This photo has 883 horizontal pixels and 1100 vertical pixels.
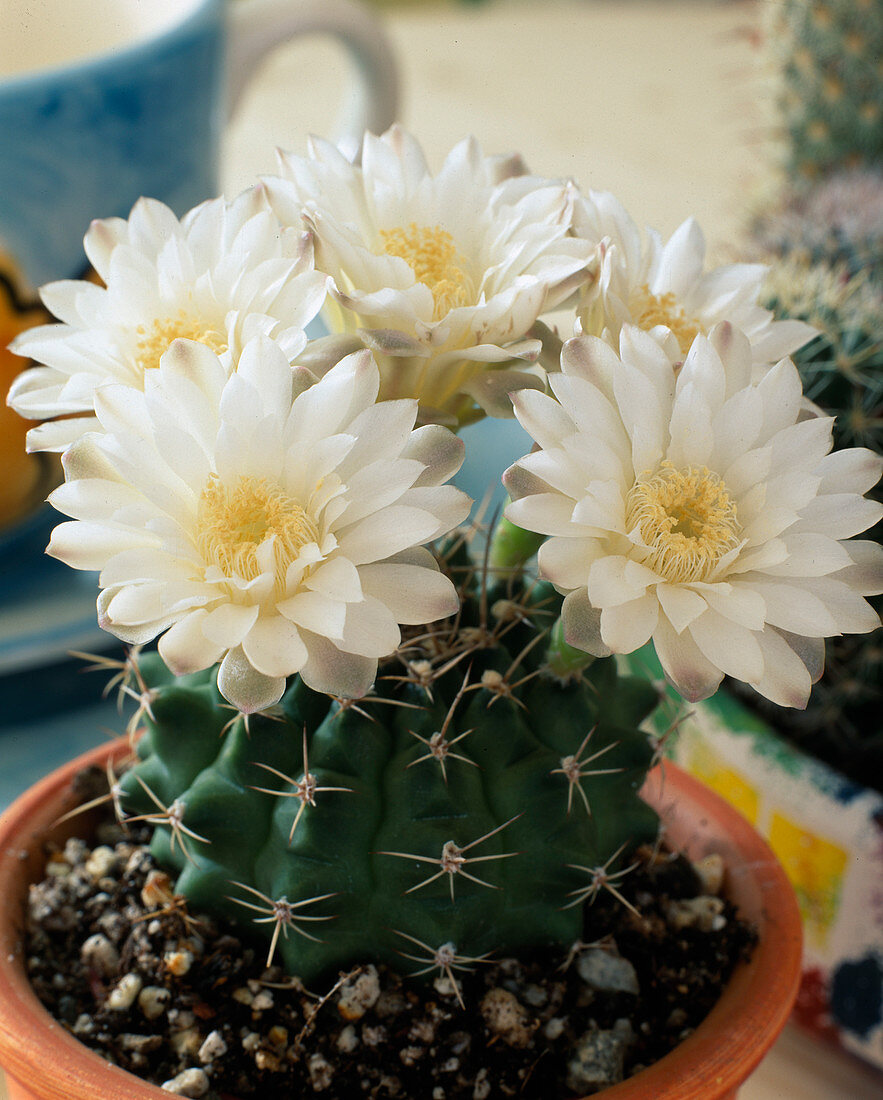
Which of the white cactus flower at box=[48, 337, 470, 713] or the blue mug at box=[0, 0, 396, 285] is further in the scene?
the blue mug at box=[0, 0, 396, 285]

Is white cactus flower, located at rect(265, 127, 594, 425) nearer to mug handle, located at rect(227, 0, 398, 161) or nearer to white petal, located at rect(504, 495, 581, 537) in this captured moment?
white petal, located at rect(504, 495, 581, 537)

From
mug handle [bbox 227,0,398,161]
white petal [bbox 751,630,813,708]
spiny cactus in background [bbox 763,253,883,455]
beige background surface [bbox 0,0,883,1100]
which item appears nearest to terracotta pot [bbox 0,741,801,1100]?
white petal [bbox 751,630,813,708]

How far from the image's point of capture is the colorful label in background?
502 millimetres

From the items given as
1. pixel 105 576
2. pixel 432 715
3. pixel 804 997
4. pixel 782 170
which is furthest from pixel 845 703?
pixel 782 170

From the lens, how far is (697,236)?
0.33m

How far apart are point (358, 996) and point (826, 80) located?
101 centimetres

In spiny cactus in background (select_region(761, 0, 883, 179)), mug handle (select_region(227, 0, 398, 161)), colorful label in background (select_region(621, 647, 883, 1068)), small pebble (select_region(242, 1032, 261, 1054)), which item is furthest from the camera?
spiny cactus in background (select_region(761, 0, 883, 179))

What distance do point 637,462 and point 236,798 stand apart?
0.52 feet

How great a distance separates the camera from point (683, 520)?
0.29 meters

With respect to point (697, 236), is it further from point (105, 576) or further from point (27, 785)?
point (27, 785)

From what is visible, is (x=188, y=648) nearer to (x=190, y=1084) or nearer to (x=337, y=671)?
(x=337, y=671)

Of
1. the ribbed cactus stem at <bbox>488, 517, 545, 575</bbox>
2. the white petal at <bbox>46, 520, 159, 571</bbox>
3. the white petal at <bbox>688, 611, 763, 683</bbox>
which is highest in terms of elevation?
the white petal at <bbox>46, 520, 159, 571</bbox>

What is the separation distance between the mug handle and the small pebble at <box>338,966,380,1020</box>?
45 cm

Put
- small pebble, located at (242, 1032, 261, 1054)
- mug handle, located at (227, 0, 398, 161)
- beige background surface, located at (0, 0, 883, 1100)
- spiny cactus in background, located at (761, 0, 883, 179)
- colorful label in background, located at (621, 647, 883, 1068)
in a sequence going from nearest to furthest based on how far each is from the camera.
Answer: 1. small pebble, located at (242, 1032, 261, 1054)
2. colorful label in background, located at (621, 647, 883, 1068)
3. mug handle, located at (227, 0, 398, 161)
4. spiny cactus in background, located at (761, 0, 883, 179)
5. beige background surface, located at (0, 0, 883, 1100)
